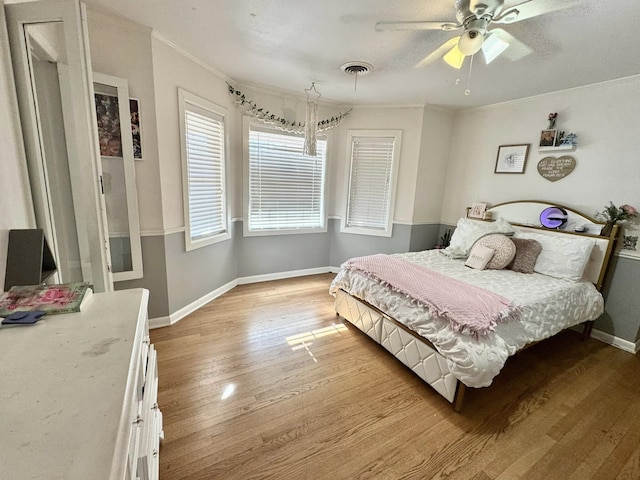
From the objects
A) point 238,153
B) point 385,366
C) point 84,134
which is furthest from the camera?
point 238,153

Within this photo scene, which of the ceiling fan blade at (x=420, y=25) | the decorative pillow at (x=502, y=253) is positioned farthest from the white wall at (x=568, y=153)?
the ceiling fan blade at (x=420, y=25)

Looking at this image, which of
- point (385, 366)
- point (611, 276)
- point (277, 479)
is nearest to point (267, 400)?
point (277, 479)

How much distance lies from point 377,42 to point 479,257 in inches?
83.7

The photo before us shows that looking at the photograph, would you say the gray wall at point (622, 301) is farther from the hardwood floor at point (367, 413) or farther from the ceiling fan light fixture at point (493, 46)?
the ceiling fan light fixture at point (493, 46)

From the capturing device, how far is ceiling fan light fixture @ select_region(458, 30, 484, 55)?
152cm

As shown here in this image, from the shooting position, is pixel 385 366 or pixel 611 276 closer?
pixel 385 366

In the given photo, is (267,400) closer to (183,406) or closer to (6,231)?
(183,406)

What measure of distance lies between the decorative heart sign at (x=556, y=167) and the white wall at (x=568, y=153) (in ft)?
0.14

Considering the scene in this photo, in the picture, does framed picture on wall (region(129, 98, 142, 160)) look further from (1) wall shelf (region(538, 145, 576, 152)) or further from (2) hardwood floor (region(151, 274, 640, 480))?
(1) wall shelf (region(538, 145, 576, 152))

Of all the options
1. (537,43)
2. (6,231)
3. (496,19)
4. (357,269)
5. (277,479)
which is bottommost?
(277,479)

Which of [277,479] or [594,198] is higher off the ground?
[594,198]

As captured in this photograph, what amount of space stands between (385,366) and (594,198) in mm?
2623

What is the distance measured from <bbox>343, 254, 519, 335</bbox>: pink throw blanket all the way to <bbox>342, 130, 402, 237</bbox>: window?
147 cm

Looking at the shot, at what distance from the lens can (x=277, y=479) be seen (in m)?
1.36
